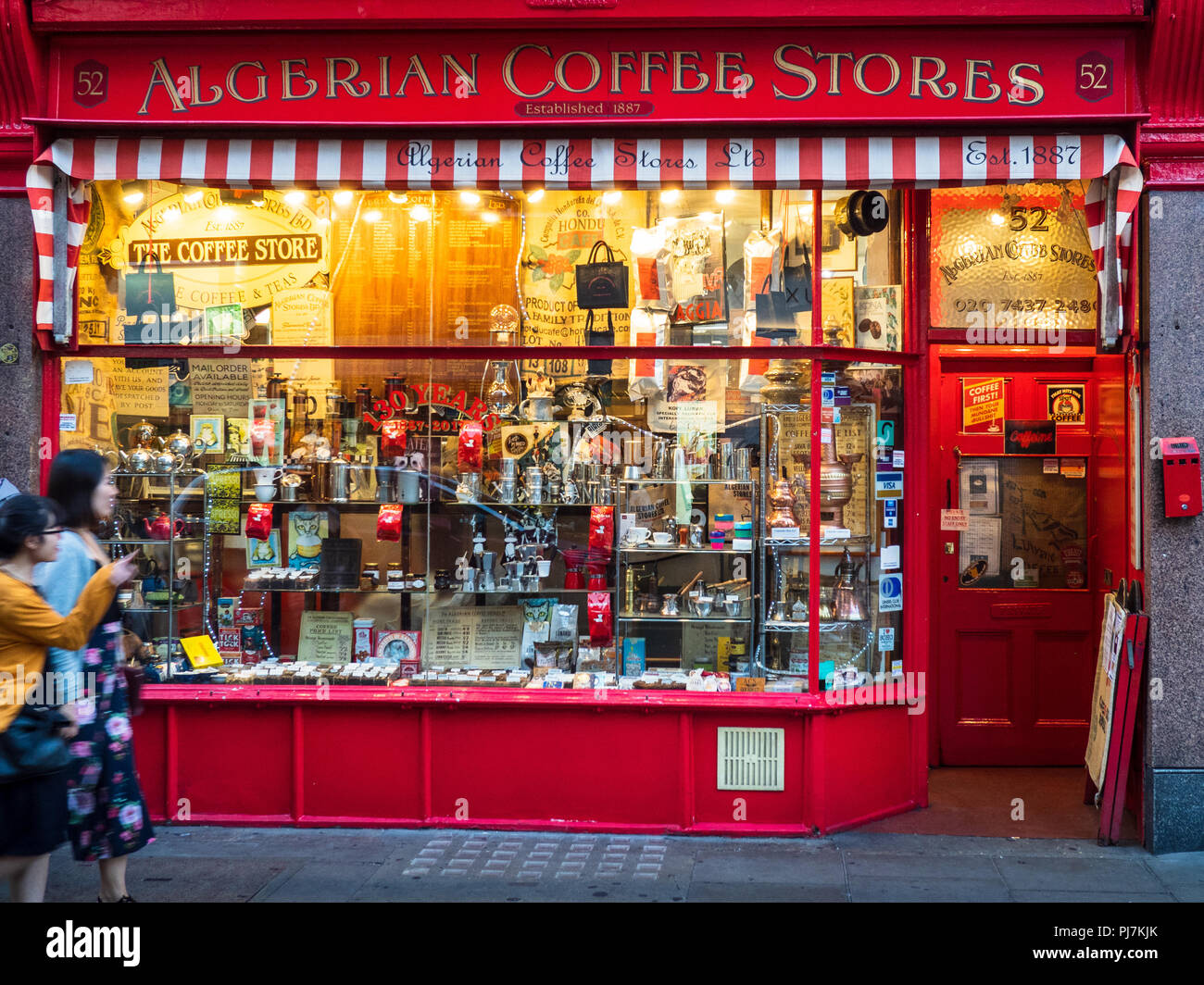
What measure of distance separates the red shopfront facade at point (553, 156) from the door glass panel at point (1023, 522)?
115 cm

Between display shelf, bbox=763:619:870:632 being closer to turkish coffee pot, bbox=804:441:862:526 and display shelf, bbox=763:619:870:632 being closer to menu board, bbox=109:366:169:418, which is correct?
turkish coffee pot, bbox=804:441:862:526

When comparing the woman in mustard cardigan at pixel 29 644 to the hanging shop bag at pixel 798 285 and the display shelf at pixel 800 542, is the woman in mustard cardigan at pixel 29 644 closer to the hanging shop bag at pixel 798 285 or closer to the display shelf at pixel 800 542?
the display shelf at pixel 800 542

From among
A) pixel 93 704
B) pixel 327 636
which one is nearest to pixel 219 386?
pixel 327 636

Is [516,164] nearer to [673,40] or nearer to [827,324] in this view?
[673,40]

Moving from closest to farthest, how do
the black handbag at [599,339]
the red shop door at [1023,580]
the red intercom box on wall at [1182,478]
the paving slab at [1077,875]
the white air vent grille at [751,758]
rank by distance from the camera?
1. the paving slab at [1077,875]
2. the red intercom box on wall at [1182,478]
3. the white air vent grille at [751,758]
4. the black handbag at [599,339]
5. the red shop door at [1023,580]

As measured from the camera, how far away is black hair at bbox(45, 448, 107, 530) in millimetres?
4547

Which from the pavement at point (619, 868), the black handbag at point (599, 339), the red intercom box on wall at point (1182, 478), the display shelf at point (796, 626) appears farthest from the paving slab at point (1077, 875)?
the black handbag at point (599, 339)

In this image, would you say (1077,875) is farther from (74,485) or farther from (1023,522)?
(74,485)

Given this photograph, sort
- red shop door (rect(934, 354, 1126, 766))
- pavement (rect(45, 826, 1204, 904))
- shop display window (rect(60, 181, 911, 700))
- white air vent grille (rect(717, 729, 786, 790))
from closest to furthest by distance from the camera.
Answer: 1. pavement (rect(45, 826, 1204, 904))
2. white air vent grille (rect(717, 729, 786, 790))
3. shop display window (rect(60, 181, 911, 700))
4. red shop door (rect(934, 354, 1126, 766))

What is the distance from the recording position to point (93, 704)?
453cm

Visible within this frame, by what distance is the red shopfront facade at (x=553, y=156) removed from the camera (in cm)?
595

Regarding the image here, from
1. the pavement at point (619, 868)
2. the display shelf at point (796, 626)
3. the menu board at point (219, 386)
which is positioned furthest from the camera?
the menu board at point (219, 386)

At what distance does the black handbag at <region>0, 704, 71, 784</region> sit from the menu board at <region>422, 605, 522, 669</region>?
265 cm

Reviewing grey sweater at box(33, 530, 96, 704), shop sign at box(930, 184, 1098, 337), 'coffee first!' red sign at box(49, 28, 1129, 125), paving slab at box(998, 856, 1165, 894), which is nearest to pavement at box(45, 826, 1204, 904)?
paving slab at box(998, 856, 1165, 894)
